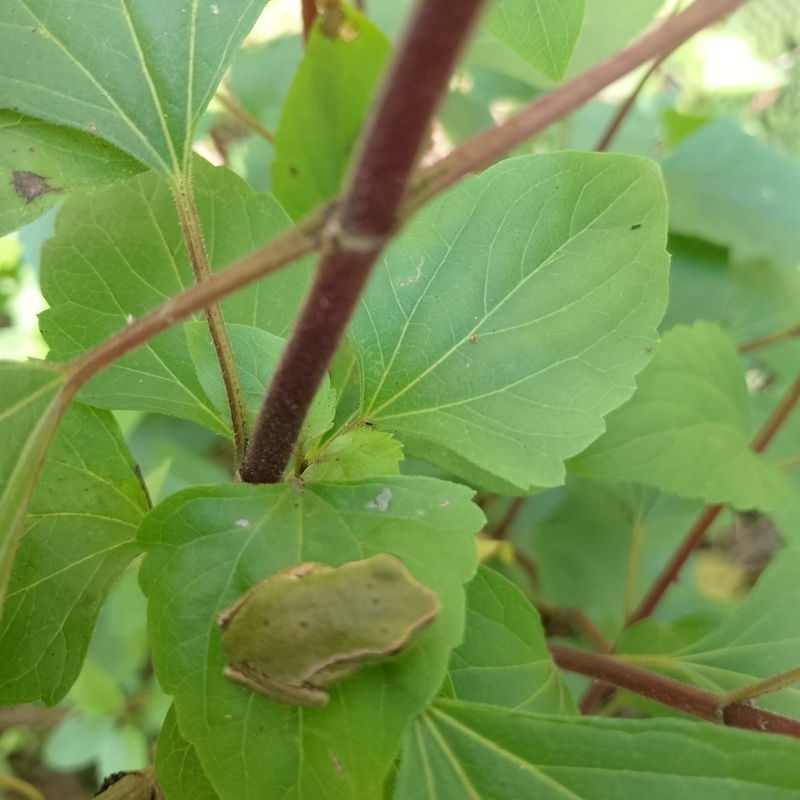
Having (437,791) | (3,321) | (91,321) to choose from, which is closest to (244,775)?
(437,791)

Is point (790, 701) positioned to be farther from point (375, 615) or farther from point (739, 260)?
point (739, 260)

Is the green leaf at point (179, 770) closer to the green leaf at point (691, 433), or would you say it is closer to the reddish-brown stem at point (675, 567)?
the green leaf at point (691, 433)

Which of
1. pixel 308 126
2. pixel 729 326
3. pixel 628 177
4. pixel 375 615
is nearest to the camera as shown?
pixel 375 615

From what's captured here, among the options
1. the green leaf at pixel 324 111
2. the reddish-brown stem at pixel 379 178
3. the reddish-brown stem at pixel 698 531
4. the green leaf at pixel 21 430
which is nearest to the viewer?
the reddish-brown stem at pixel 379 178

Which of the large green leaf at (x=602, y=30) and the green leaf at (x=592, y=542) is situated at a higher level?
the large green leaf at (x=602, y=30)

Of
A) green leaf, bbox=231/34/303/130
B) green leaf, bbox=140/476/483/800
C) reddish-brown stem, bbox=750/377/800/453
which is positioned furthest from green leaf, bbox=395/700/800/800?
green leaf, bbox=231/34/303/130

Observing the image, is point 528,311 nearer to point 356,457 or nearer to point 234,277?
point 356,457

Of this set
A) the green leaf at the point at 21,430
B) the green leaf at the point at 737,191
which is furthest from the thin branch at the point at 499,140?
the green leaf at the point at 737,191
